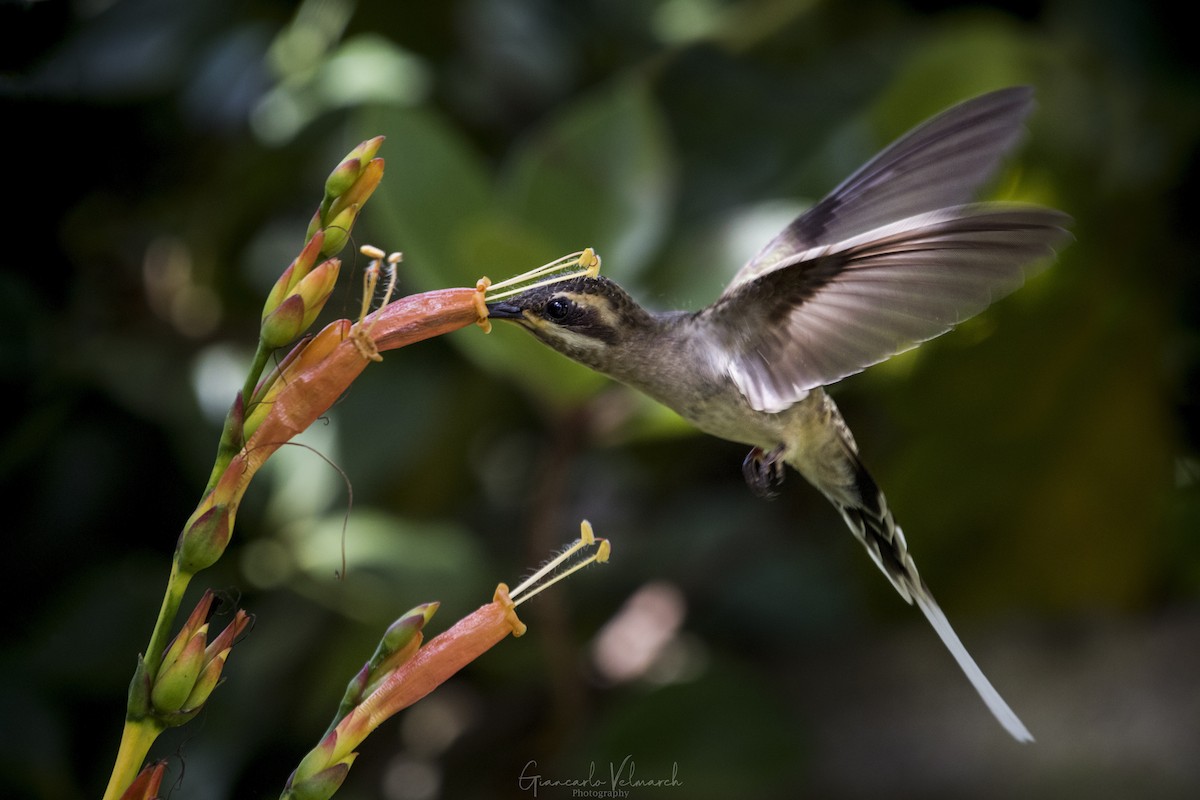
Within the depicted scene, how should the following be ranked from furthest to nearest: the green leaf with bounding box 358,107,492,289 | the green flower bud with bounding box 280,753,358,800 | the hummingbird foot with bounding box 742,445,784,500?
the green leaf with bounding box 358,107,492,289 → the hummingbird foot with bounding box 742,445,784,500 → the green flower bud with bounding box 280,753,358,800

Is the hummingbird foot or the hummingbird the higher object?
the hummingbird

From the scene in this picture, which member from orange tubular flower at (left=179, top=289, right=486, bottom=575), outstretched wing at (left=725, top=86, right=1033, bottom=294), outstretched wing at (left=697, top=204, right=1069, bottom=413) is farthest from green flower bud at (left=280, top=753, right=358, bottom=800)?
outstretched wing at (left=725, top=86, right=1033, bottom=294)

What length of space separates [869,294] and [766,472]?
0.35 metres

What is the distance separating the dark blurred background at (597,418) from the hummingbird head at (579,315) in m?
0.43

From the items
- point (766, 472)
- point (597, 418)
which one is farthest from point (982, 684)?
point (597, 418)

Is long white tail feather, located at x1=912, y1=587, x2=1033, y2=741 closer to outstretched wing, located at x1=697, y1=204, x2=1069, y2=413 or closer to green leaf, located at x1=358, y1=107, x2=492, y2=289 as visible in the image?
outstretched wing, located at x1=697, y1=204, x2=1069, y2=413

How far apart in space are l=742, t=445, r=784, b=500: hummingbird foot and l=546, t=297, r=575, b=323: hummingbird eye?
38 cm

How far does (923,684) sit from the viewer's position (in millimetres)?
2756

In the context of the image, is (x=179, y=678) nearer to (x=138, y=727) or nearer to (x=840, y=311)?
(x=138, y=727)

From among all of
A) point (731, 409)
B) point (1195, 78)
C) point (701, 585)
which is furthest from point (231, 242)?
point (1195, 78)

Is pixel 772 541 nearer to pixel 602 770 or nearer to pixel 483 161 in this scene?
pixel 602 770

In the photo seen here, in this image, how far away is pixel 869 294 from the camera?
4.74 feet

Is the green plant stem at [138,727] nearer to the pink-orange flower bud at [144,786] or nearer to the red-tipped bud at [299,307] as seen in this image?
the pink-orange flower bud at [144,786]

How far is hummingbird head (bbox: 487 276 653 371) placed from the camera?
1464 mm
